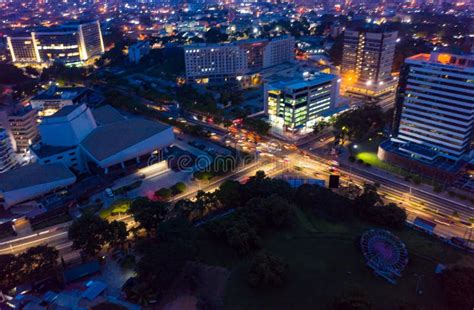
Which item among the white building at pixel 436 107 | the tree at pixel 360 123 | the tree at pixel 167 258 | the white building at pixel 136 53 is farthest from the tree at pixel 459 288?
the white building at pixel 136 53

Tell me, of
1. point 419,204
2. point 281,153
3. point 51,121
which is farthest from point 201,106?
point 419,204

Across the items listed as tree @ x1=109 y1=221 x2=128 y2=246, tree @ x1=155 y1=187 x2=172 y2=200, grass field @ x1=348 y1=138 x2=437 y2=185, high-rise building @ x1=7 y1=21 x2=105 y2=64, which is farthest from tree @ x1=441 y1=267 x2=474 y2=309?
high-rise building @ x1=7 y1=21 x2=105 y2=64

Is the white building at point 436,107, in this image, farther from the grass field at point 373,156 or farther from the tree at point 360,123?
the tree at point 360,123

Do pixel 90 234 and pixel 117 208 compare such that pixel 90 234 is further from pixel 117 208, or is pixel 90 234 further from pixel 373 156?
pixel 373 156

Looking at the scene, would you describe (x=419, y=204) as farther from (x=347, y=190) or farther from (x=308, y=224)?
(x=308, y=224)

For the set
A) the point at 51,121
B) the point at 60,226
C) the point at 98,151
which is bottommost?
the point at 60,226

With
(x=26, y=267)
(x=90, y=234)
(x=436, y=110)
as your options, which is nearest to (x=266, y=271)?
(x=90, y=234)
